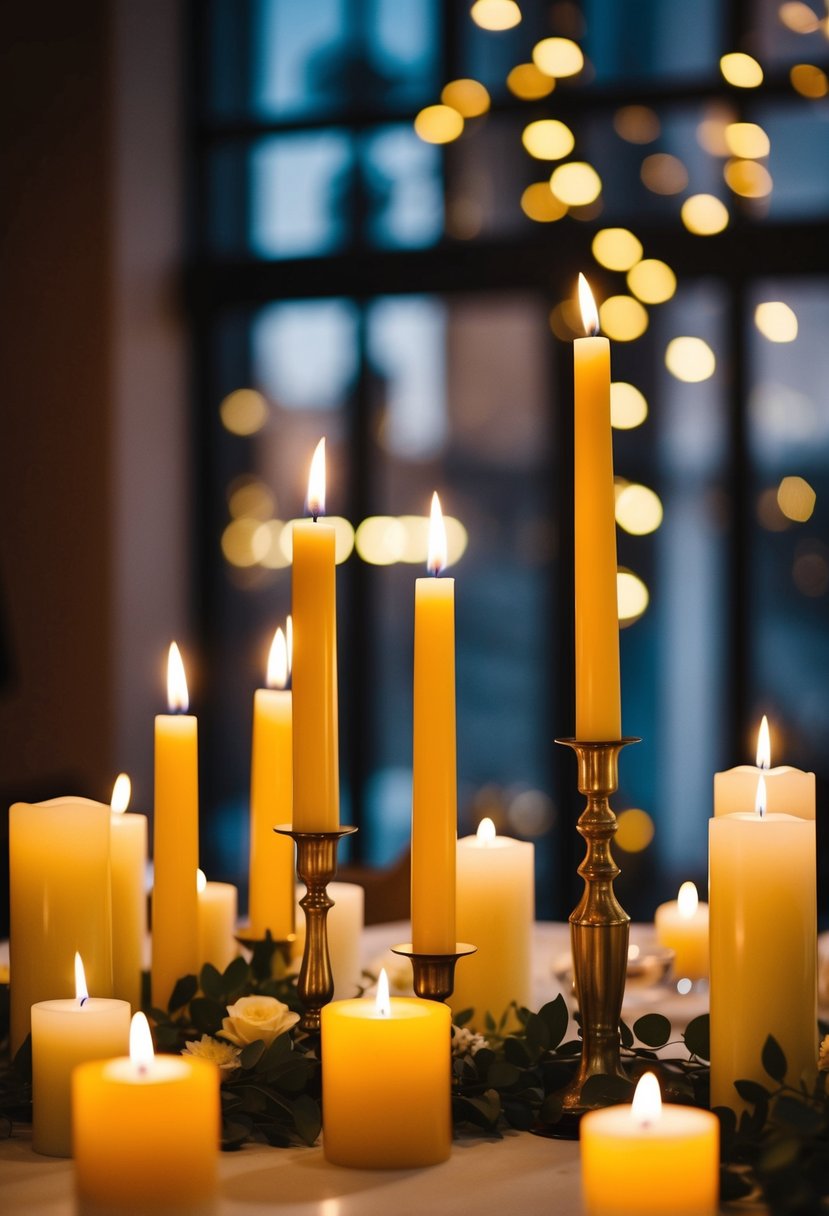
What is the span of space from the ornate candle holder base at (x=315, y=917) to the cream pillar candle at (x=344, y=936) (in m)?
0.25

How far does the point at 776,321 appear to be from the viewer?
3658 millimetres

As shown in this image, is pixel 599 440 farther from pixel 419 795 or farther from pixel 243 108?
pixel 243 108

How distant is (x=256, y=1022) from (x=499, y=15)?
140 inches

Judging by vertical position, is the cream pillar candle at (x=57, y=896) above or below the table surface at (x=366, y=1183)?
above

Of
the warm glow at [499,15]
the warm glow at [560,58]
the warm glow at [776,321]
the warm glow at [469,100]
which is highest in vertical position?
the warm glow at [499,15]

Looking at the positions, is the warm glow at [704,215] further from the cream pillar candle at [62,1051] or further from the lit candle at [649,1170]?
the lit candle at [649,1170]

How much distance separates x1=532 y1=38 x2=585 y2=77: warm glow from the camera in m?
3.80

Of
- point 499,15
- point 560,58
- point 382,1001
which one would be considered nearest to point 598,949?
point 382,1001

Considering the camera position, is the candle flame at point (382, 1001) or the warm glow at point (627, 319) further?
the warm glow at point (627, 319)

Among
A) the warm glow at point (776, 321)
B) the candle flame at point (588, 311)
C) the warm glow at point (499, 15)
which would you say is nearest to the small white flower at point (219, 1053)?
the candle flame at point (588, 311)

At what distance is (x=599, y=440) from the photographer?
803mm

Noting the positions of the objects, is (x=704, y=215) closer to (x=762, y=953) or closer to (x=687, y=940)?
(x=687, y=940)

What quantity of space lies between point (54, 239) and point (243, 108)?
73cm

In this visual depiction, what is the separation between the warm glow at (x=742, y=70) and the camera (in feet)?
11.2
